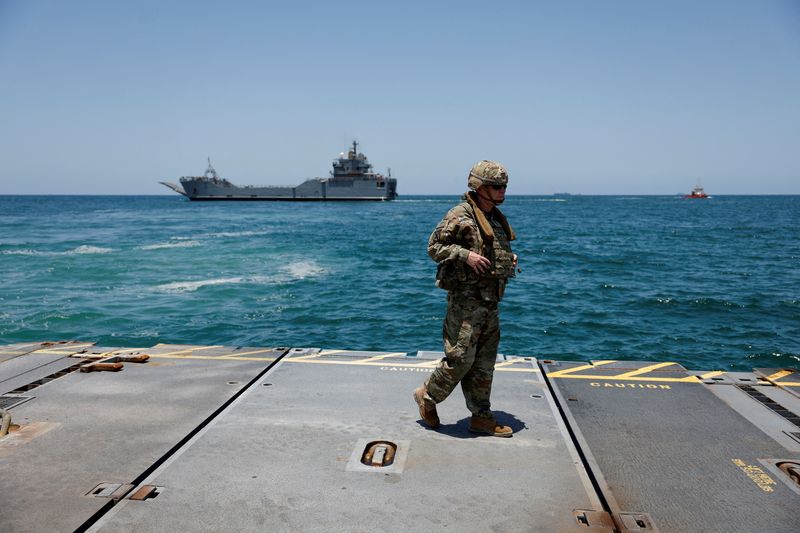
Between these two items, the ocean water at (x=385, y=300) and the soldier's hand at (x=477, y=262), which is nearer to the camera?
the soldier's hand at (x=477, y=262)

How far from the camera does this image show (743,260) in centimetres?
2377

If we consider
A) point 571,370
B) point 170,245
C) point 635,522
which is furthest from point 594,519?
point 170,245

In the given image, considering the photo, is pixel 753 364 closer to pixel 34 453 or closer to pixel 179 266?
pixel 34 453

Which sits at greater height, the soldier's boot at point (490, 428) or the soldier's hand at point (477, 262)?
the soldier's hand at point (477, 262)

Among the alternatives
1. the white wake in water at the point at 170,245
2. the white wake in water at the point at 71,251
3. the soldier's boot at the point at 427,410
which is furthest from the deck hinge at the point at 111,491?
the white wake in water at the point at 170,245

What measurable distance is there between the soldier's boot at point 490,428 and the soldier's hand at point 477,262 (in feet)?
3.78

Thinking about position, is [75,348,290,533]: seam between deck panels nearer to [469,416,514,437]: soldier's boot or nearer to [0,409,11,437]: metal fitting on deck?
[0,409,11,437]: metal fitting on deck

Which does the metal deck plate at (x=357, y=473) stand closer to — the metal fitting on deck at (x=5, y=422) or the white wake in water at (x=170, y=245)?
the metal fitting on deck at (x=5, y=422)

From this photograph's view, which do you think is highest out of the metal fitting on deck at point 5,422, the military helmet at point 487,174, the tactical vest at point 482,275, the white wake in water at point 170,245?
the military helmet at point 487,174

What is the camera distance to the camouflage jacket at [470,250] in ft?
11.7

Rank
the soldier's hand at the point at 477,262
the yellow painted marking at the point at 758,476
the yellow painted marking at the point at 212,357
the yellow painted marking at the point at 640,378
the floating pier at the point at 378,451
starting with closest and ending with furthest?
the floating pier at the point at 378,451 < the yellow painted marking at the point at 758,476 < the soldier's hand at the point at 477,262 < the yellow painted marking at the point at 640,378 < the yellow painted marking at the point at 212,357

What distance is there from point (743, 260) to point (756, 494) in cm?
2509

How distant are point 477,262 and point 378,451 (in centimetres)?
144

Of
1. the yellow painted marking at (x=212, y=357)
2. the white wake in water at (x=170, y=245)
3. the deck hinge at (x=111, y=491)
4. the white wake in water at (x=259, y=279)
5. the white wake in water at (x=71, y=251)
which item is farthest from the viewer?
the white wake in water at (x=170, y=245)
